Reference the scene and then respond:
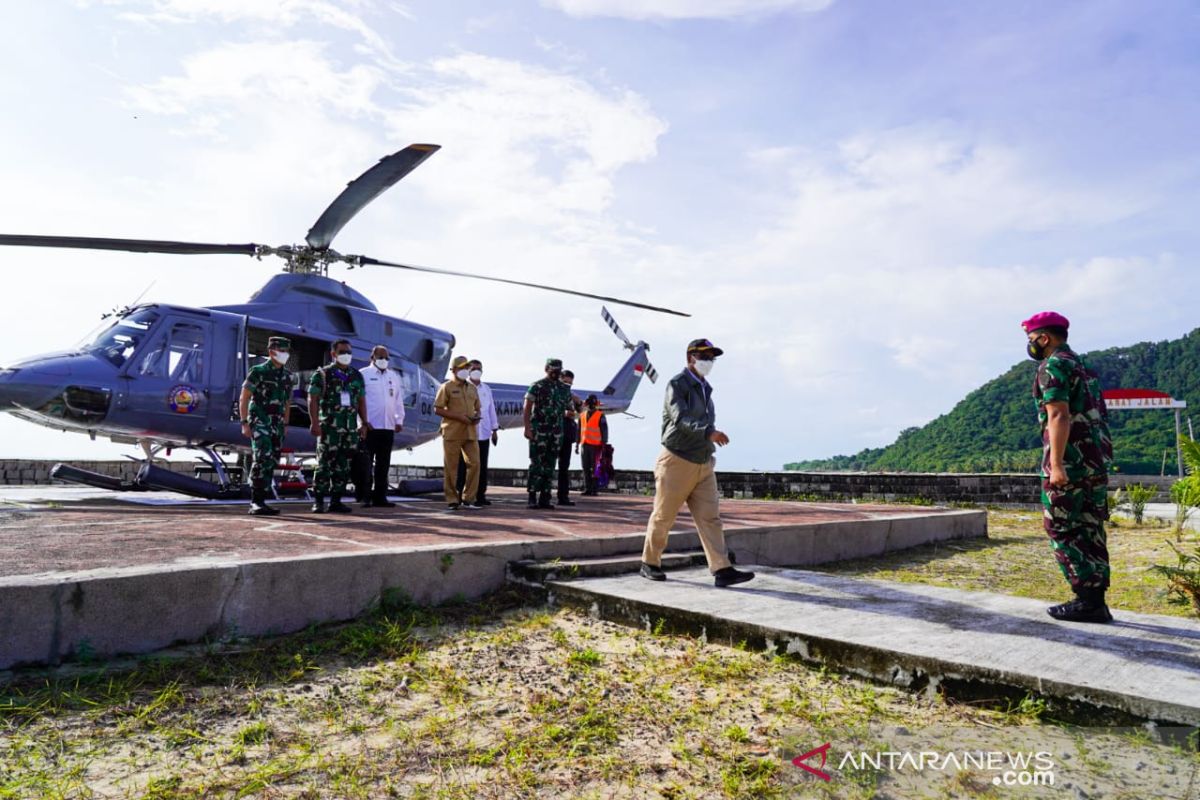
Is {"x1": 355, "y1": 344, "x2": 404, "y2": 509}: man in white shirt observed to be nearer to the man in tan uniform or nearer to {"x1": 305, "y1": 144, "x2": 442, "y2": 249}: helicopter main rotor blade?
the man in tan uniform

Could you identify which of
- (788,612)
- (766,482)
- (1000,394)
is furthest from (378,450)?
(1000,394)

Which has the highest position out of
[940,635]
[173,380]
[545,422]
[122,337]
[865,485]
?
[122,337]

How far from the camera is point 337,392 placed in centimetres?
766

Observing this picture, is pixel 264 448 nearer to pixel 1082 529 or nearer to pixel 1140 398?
pixel 1082 529

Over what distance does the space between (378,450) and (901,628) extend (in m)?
6.33

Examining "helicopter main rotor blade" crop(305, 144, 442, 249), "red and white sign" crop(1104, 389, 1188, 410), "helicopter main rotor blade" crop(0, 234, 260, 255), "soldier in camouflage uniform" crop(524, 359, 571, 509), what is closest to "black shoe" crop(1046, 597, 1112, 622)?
"soldier in camouflage uniform" crop(524, 359, 571, 509)

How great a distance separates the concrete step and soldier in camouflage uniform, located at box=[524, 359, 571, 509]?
135 inches

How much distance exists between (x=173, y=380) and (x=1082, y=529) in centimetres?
930

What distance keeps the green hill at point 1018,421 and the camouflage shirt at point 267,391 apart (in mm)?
64533

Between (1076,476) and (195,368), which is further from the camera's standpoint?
(195,368)

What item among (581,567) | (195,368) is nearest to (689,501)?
(581,567)

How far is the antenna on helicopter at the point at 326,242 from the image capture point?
8977 mm

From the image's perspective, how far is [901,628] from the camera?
3.72 meters

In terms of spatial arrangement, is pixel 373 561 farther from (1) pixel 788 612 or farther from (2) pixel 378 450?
(2) pixel 378 450
